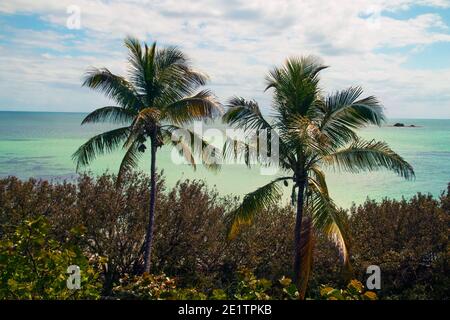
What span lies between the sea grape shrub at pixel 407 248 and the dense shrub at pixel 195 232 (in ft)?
0.12

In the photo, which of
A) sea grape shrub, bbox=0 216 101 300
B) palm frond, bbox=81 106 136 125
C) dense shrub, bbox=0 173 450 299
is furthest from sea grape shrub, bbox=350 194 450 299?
sea grape shrub, bbox=0 216 101 300

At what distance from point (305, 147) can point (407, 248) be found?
6.58 m

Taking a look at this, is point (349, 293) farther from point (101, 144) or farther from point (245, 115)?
point (101, 144)

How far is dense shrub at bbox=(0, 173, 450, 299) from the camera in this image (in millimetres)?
15984

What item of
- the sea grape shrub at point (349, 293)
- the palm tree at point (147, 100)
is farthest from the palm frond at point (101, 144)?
the sea grape shrub at point (349, 293)

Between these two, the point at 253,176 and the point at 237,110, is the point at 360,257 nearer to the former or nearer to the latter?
the point at 237,110

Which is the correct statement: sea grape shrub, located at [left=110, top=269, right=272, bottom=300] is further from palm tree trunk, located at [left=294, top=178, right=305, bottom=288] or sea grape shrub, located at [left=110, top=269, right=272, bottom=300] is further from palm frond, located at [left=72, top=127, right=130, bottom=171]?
palm frond, located at [left=72, top=127, right=130, bottom=171]

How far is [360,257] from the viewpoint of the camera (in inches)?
612

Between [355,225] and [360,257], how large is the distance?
79.0 inches

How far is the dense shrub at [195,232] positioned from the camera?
52.4 feet

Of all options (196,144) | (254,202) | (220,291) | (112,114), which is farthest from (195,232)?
(220,291)

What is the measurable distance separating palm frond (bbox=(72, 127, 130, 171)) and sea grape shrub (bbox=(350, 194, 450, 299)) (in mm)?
8093

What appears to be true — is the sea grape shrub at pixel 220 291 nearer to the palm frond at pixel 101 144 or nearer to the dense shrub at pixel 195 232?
the palm frond at pixel 101 144
